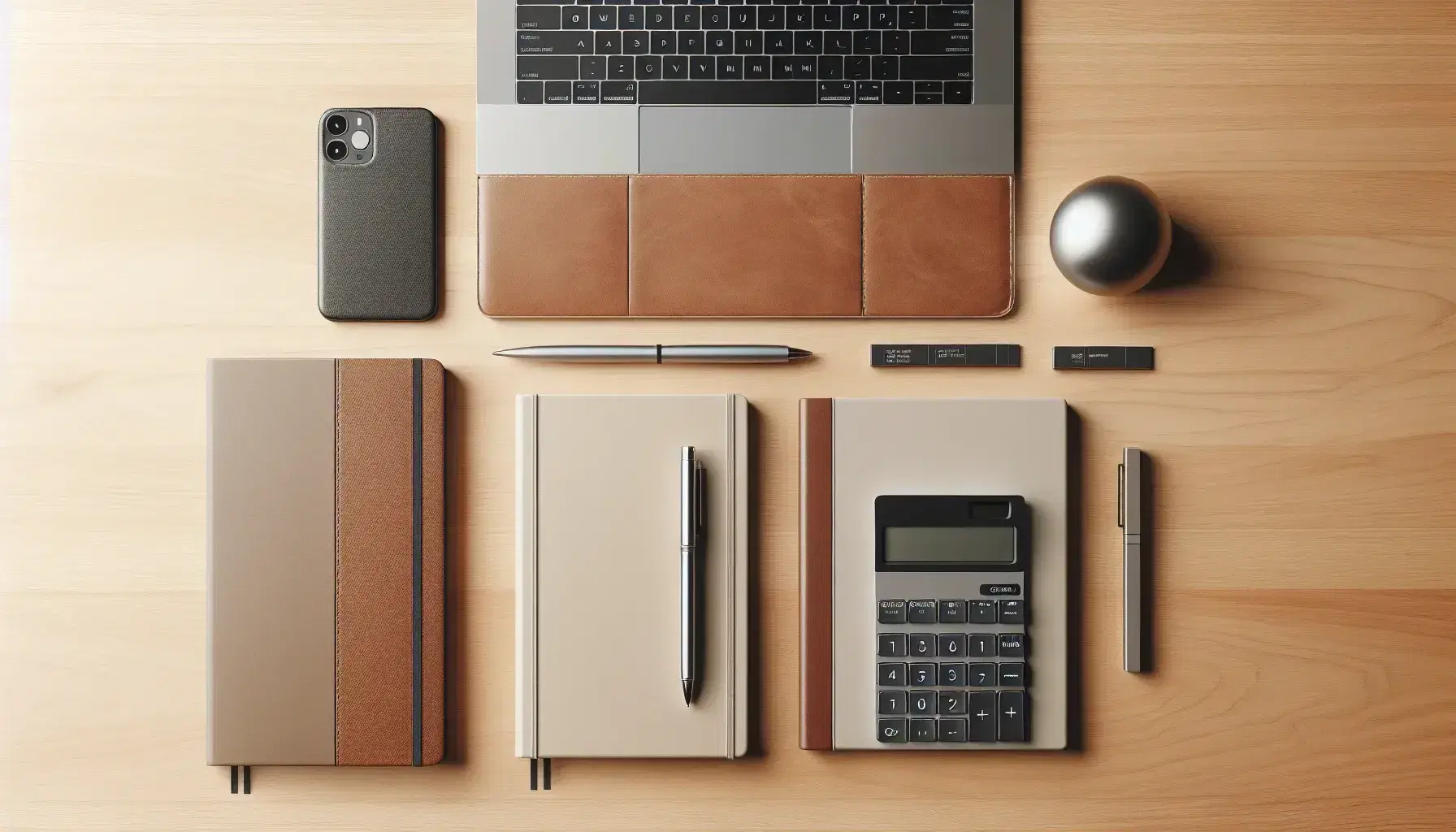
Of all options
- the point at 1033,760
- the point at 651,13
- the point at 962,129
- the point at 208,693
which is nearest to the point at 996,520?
the point at 1033,760

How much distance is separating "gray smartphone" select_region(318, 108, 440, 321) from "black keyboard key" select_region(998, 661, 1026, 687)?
0.51 meters

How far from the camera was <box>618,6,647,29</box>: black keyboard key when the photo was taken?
62 cm

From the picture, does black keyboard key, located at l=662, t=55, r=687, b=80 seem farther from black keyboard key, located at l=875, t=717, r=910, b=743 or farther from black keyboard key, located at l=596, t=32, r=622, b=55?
black keyboard key, located at l=875, t=717, r=910, b=743

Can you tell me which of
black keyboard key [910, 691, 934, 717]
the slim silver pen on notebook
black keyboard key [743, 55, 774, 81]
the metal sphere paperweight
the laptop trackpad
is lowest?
black keyboard key [910, 691, 934, 717]

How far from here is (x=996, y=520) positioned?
23.8 inches

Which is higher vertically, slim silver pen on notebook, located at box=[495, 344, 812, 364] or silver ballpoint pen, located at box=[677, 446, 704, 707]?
slim silver pen on notebook, located at box=[495, 344, 812, 364]

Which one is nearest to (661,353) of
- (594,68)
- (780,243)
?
(780,243)

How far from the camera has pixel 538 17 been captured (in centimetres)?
63

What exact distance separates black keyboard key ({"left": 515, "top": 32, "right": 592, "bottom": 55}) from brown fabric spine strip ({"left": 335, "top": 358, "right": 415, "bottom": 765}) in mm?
262

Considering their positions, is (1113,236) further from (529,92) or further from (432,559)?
(432,559)

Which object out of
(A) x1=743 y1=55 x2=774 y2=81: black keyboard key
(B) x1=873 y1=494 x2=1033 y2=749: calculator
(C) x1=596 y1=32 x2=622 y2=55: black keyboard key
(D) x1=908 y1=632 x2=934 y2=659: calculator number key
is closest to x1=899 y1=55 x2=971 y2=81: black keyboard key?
(A) x1=743 y1=55 x2=774 y2=81: black keyboard key

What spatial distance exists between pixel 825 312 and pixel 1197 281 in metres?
0.29

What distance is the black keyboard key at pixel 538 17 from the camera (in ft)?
2.05

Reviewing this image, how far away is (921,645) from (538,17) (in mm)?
561
